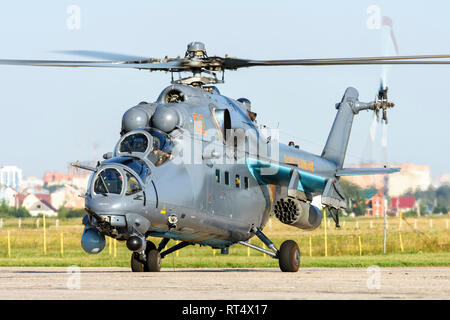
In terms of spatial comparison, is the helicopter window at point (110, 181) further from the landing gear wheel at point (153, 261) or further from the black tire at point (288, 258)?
the black tire at point (288, 258)

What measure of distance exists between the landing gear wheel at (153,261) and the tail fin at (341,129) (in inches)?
393

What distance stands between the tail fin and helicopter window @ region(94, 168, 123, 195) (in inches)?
541

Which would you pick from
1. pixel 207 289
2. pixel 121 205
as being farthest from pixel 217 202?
pixel 207 289

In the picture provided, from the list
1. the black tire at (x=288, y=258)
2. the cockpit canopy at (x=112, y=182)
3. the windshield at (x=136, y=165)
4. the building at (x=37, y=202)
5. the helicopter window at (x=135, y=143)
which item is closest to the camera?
the cockpit canopy at (x=112, y=182)

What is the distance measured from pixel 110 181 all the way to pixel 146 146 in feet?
5.46

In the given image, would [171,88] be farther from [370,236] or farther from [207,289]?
Answer: [370,236]

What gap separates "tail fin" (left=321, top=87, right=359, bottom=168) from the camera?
31.6 m

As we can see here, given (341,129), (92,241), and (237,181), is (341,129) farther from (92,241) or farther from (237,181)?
(92,241)

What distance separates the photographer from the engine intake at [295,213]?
998 inches

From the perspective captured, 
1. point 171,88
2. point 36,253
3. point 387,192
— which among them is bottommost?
point 36,253

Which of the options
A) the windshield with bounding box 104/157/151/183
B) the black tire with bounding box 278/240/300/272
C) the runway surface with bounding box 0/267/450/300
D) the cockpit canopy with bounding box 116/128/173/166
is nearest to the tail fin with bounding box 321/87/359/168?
the black tire with bounding box 278/240/300/272

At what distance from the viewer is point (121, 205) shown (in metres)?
19.1

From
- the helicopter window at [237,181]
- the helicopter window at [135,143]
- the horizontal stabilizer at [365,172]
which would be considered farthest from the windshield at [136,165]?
the horizontal stabilizer at [365,172]
